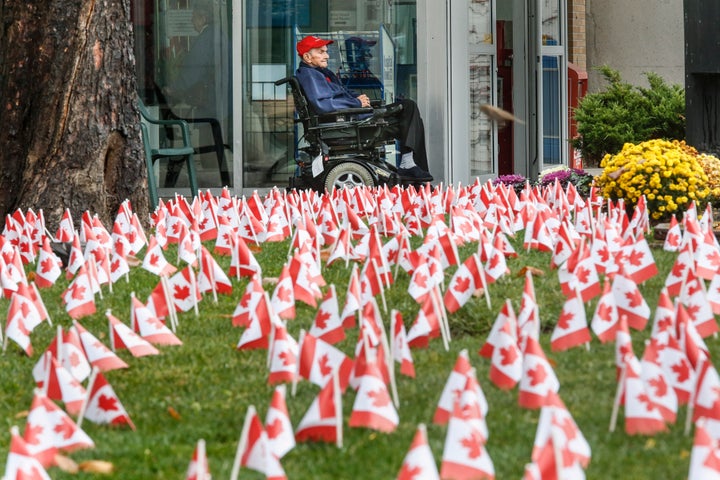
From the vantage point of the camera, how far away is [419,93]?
13.4 m

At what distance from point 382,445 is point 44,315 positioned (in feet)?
7.49

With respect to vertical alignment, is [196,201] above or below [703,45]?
below

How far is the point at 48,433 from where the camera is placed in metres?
3.91

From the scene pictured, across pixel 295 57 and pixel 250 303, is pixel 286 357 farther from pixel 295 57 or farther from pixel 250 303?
pixel 295 57

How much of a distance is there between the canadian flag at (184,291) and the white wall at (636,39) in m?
14.9

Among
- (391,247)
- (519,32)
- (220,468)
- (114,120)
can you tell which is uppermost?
(519,32)

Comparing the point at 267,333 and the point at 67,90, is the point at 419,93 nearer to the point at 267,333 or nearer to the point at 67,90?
the point at 67,90

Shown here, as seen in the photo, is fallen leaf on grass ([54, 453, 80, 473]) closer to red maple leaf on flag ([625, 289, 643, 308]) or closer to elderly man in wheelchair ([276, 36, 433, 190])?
red maple leaf on flag ([625, 289, 643, 308])

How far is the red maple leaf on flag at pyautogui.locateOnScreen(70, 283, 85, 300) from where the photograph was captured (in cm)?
611

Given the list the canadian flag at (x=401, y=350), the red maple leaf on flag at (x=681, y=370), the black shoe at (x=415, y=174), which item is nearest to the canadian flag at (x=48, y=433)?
the canadian flag at (x=401, y=350)

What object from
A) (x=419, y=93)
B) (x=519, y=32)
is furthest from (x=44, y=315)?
(x=519, y=32)

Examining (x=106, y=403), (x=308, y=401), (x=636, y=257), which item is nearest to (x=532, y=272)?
(x=636, y=257)

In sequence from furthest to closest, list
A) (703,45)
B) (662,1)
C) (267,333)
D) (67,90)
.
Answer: (662,1)
(703,45)
(67,90)
(267,333)

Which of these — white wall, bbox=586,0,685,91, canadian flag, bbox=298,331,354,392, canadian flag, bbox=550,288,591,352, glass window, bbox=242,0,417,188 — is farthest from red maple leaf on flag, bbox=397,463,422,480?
white wall, bbox=586,0,685,91
